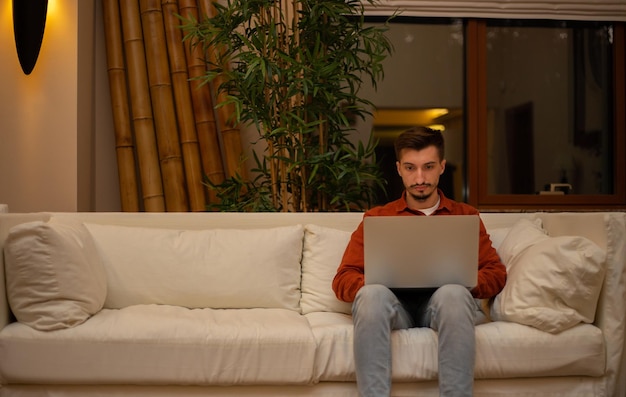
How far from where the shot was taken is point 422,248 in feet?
7.70

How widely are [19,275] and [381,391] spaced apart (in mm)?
1204

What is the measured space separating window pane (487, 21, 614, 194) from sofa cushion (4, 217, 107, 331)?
3.03m

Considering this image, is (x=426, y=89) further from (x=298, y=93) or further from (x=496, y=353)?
(x=496, y=353)

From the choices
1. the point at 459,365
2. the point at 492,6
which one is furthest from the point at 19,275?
the point at 492,6

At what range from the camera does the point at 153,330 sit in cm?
241

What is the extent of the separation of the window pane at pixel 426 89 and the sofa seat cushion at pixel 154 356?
252 centimetres

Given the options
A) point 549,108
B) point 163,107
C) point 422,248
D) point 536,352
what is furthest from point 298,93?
point 549,108

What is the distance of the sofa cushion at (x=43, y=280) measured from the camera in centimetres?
243

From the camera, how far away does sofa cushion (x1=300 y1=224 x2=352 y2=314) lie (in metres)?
2.83

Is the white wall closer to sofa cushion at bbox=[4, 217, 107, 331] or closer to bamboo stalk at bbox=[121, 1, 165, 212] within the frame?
bamboo stalk at bbox=[121, 1, 165, 212]

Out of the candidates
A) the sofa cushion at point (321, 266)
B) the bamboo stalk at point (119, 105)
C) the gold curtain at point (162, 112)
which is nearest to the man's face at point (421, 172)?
the sofa cushion at point (321, 266)

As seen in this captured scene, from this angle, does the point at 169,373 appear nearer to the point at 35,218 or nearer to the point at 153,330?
the point at 153,330

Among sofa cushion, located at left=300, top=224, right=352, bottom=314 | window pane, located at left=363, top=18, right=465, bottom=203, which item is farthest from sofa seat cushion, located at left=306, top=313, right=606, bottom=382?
window pane, located at left=363, top=18, right=465, bottom=203

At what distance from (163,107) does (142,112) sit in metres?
0.12
